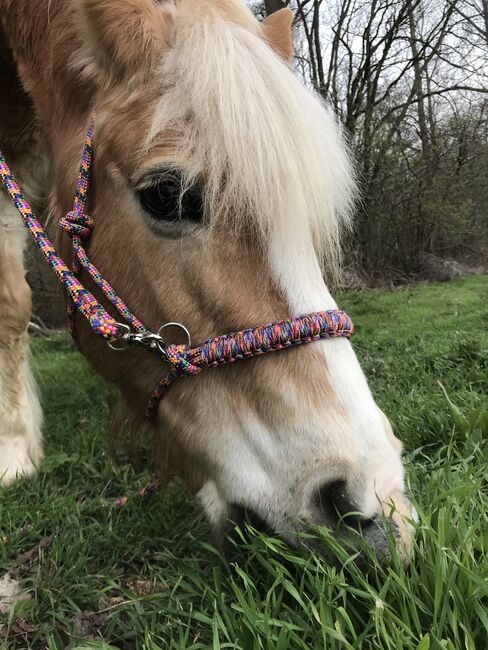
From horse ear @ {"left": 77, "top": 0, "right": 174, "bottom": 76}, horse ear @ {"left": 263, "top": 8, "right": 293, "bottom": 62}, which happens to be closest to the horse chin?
horse ear @ {"left": 77, "top": 0, "right": 174, "bottom": 76}

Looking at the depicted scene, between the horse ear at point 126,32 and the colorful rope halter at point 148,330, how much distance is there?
220mm

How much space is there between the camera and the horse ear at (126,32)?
148cm

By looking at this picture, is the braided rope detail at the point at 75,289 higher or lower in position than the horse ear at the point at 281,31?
lower

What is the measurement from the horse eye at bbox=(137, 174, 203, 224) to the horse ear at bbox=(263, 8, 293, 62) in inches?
34.0

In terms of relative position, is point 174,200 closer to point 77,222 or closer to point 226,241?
point 226,241

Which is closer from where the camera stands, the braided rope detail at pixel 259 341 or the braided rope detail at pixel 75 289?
the braided rope detail at pixel 259 341

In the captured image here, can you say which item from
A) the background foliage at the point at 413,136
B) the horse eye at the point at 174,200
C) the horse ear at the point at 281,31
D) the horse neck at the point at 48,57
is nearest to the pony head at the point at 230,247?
the horse eye at the point at 174,200

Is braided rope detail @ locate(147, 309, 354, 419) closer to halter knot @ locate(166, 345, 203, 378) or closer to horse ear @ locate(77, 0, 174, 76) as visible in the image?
halter knot @ locate(166, 345, 203, 378)

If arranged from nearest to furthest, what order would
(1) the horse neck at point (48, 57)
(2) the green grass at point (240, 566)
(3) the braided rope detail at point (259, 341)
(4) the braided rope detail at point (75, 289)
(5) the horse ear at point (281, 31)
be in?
(2) the green grass at point (240, 566)
(3) the braided rope detail at point (259, 341)
(4) the braided rope detail at point (75, 289)
(1) the horse neck at point (48, 57)
(5) the horse ear at point (281, 31)

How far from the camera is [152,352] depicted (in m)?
1.49

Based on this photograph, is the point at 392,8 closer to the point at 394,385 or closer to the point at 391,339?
the point at 391,339

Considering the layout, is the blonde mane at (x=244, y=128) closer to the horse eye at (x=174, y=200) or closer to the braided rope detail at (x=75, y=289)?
the horse eye at (x=174, y=200)

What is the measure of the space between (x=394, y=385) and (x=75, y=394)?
8.12 ft

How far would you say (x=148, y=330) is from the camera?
4.80ft
